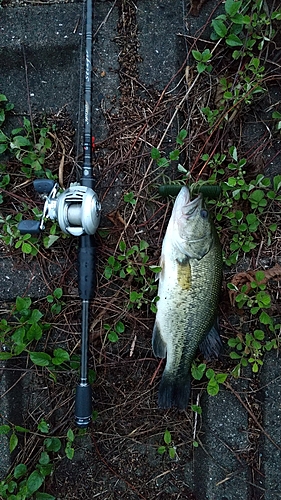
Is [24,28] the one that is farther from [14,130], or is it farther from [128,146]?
[128,146]

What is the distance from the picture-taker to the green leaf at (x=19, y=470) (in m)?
2.61

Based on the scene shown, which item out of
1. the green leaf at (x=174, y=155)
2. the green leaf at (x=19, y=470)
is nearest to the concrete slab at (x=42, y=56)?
the green leaf at (x=174, y=155)

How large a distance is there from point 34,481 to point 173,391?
3.49 ft

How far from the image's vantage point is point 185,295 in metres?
2.42

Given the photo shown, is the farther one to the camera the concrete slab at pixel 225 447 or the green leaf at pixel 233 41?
the concrete slab at pixel 225 447

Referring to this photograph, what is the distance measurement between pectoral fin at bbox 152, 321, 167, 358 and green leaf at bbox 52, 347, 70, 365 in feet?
1.80

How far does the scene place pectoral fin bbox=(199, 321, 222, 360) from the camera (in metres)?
2.54

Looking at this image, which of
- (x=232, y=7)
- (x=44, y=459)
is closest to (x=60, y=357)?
(x=44, y=459)

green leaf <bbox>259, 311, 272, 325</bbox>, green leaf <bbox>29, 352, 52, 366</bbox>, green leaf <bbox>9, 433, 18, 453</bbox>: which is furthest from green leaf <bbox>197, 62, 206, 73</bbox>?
green leaf <bbox>9, 433, 18, 453</bbox>

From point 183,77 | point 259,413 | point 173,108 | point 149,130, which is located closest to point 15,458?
point 259,413

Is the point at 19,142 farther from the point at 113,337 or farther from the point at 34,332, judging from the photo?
the point at 113,337

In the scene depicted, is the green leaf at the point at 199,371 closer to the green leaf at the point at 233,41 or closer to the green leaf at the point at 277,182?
the green leaf at the point at 277,182

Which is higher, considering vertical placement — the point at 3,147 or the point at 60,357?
the point at 3,147

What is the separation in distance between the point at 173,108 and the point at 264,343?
165cm
